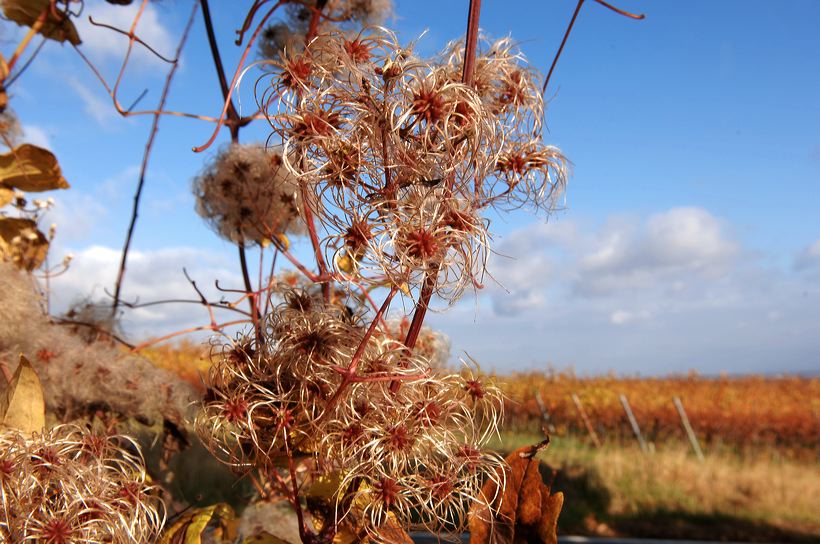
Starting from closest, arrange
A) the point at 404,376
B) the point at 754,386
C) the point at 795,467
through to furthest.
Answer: the point at 404,376, the point at 795,467, the point at 754,386

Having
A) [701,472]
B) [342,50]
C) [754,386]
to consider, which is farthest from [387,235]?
[754,386]

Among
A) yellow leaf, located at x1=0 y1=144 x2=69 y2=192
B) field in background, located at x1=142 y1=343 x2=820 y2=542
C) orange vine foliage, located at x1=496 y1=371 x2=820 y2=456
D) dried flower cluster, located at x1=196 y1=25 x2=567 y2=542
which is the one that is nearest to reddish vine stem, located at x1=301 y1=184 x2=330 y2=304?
dried flower cluster, located at x1=196 y1=25 x2=567 y2=542

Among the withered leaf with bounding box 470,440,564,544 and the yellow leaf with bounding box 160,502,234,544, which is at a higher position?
the withered leaf with bounding box 470,440,564,544

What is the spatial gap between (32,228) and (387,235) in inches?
36.3

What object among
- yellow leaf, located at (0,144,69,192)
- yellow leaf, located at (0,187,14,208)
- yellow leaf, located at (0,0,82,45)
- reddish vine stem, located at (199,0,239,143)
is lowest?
yellow leaf, located at (0,187,14,208)

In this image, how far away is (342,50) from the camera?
1.48ft

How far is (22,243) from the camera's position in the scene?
1096mm

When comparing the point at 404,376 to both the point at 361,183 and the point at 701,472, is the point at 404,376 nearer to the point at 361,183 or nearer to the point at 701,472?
the point at 361,183

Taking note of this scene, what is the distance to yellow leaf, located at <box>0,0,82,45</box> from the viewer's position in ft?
3.23

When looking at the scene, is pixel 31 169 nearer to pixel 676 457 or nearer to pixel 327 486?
pixel 327 486

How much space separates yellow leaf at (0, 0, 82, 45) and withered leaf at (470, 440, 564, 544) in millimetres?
957

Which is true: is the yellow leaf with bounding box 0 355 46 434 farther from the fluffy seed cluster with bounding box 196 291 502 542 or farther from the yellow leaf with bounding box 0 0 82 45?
the yellow leaf with bounding box 0 0 82 45

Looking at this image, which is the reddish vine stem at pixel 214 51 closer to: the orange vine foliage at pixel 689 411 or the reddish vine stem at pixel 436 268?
the reddish vine stem at pixel 436 268

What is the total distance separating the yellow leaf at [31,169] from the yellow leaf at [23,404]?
19.5 inches
